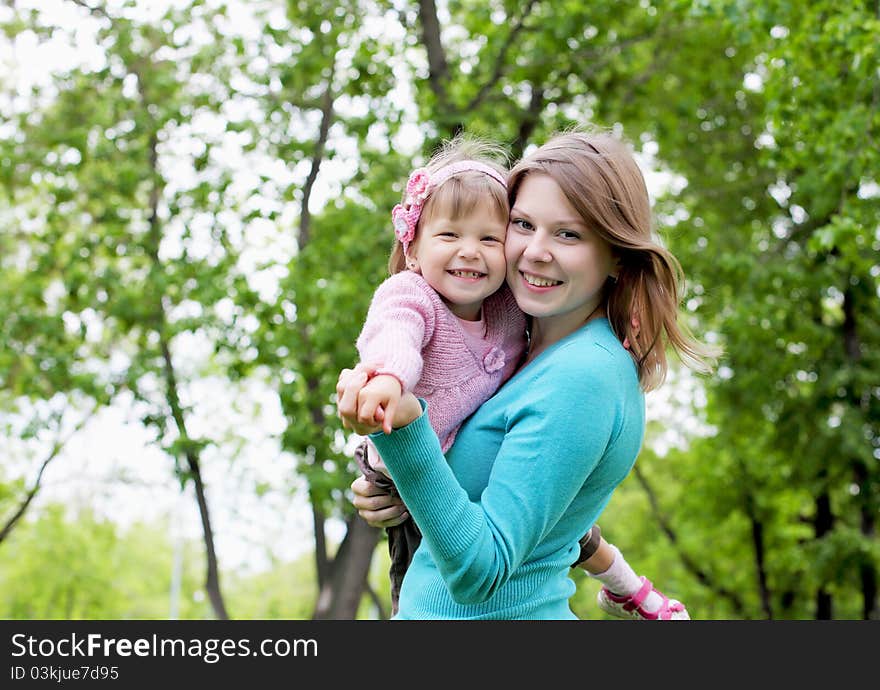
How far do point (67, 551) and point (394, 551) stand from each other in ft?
70.8

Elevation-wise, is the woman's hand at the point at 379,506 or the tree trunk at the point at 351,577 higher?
the tree trunk at the point at 351,577

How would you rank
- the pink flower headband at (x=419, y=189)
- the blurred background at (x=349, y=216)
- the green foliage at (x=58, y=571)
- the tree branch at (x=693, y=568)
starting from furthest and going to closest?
the green foliage at (x=58, y=571)
the tree branch at (x=693, y=568)
the blurred background at (x=349, y=216)
the pink flower headband at (x=419, y=189)

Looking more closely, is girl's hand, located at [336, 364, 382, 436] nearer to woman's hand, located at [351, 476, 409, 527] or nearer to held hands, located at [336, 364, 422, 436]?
held hands, located at [336, 364, 422, 436]

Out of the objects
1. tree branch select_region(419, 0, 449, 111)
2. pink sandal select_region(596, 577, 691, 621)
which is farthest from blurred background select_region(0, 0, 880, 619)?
pink sandal select_region(596, 577, 691, 621)

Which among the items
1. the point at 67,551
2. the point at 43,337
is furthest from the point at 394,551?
the point at 67,551

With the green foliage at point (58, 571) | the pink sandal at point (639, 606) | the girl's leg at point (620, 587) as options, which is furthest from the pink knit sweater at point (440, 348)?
the green foliage at point (58, 571)

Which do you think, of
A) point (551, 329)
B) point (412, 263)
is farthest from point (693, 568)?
point (412, 263)

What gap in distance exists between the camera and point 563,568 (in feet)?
8.22

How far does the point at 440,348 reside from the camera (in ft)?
7.86

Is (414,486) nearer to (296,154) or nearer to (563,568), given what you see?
(563,568)

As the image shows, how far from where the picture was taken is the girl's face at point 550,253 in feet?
7.84

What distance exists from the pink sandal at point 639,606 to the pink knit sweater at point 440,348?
3.27ft

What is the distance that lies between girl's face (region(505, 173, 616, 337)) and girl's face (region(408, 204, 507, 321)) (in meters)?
0.04

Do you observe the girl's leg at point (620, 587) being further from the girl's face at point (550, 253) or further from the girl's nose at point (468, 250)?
the girl's nose at point (468, 250)
